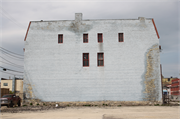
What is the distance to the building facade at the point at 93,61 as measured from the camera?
968 inches

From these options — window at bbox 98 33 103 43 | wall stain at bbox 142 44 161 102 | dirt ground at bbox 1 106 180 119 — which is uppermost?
window at bbox 98 33 103 43

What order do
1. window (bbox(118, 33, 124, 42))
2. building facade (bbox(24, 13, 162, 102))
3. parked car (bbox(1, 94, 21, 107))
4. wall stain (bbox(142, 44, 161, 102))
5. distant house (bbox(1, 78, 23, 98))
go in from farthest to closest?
distant house (bbox(1, 78, 23, 98)) < window (bbox(118, 33, 124, 42)) < building facade (bbox(24, 13, 162, 102)) < wall stain (bbox(142, 44, 161, 102)) < parked car (bbox(1, 94, 21, 107))

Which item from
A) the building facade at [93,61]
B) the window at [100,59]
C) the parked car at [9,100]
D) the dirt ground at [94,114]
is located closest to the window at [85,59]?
the building facade at [93,61]

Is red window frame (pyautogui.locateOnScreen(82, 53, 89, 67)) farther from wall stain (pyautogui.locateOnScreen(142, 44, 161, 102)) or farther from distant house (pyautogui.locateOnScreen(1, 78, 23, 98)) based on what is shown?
distant house (pyautogui.locateOnScreen(1, 78, 23, 98))

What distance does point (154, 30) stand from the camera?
25625 millimetres

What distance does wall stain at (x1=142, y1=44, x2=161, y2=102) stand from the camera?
2438cm

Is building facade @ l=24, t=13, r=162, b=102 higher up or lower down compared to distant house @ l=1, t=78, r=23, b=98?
higher up

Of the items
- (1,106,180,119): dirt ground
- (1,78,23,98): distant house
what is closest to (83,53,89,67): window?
(1,106,180,119): dirt ground

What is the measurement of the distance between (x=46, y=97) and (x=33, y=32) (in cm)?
956

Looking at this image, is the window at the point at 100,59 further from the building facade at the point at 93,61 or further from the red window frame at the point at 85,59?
the red window frame at the point at 85,59

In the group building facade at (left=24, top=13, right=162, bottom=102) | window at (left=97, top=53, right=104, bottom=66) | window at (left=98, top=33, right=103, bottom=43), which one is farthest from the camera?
window at (left=98, top=33, right=103, bottom=43)

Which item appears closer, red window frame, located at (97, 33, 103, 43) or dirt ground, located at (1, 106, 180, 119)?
dirt ground, located at (1, 106, 180, 119)

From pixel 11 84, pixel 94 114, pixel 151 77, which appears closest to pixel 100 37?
pixel 151 77

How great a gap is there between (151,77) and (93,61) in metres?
8.10
